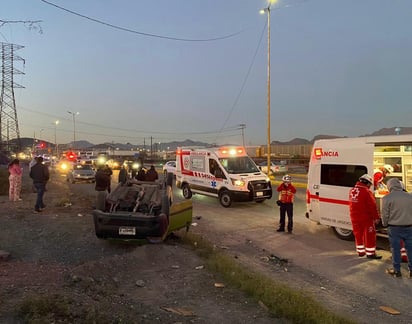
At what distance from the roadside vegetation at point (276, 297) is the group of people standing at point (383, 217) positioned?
2.35 metres

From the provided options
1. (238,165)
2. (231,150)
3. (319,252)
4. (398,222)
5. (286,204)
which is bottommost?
(319,252)

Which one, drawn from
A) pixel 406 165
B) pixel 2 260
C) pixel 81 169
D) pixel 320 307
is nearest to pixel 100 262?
pixel 2 260

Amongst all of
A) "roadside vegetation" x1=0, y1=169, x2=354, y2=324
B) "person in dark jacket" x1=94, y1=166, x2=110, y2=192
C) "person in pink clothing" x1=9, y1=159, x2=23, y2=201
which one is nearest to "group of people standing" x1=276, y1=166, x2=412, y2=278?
"roadside vegetation" x1=0, y1=169, x2=354, y2=324

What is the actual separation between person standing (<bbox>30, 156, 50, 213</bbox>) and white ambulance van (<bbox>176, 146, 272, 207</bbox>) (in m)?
6.75

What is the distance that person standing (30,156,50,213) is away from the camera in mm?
13242

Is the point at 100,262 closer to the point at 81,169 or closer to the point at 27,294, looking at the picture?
the point at 27,294

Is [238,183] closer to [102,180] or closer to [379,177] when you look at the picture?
[102,180]

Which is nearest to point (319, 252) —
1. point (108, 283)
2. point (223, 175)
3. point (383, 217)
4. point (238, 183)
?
point (383, 217)

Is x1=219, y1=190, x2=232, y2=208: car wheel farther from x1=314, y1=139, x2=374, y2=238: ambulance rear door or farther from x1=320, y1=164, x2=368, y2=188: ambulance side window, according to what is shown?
x1=320, y1=164, x2=368, y2=188: ambulance side window

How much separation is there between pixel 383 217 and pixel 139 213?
198 inches

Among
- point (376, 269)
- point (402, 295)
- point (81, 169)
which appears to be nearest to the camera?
point (402, 295)

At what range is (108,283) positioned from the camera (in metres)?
5.96

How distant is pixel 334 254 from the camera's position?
8.47 m

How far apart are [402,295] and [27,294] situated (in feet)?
18.0
